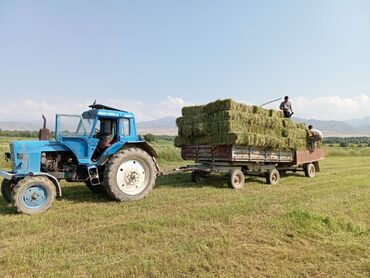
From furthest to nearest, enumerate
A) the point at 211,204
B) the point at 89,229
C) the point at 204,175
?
1. the point at 204,175
2. the point at 211,204
3. the point at 89,229

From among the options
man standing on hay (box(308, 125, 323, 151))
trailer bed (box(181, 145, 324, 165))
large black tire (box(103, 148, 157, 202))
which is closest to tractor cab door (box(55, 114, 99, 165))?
large black tire (box(103, 148, 157, 202))

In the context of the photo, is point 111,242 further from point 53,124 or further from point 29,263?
point 53,124

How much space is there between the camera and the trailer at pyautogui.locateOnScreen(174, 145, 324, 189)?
10703 mm

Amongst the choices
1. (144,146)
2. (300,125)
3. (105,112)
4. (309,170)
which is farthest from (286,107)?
(105,112)

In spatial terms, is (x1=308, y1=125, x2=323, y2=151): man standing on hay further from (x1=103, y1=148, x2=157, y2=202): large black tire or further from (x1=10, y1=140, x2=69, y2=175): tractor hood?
(x1=10, y1=140, x2=69, y2=175): tractor hood

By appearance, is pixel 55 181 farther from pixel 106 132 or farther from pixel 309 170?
pixel 309 170

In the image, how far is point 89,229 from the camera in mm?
6023

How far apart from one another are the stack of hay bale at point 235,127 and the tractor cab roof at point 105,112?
111 inches

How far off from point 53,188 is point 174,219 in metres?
2.66

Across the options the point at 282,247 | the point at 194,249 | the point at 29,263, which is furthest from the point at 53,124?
the point at 282,247

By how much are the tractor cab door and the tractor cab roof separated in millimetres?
174

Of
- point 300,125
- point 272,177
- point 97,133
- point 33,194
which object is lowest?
point 272,177

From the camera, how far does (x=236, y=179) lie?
35.4 ft

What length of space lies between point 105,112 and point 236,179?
4480 millimetres
